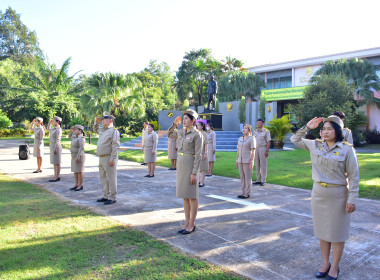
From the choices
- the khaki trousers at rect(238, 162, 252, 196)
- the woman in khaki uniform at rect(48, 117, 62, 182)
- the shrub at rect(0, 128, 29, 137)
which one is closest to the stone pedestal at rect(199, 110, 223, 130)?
the woman in khaki uniform at rect(48, 117, 62, 182)

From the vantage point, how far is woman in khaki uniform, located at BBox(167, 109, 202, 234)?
4535 millimetres

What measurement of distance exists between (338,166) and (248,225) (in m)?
2.18

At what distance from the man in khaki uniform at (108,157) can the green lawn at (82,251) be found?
90 cm

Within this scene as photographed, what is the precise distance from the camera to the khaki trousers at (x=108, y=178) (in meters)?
6.32

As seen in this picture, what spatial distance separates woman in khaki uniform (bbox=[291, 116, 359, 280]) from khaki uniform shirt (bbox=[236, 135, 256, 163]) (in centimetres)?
367

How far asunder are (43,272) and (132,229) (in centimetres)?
154

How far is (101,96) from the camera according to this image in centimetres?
2761

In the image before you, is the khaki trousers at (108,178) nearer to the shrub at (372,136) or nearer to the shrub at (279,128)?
the shrub at (279,128)

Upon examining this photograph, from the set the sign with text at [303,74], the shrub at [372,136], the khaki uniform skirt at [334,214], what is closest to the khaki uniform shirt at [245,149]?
the khaki uniform skirt at [334,214]

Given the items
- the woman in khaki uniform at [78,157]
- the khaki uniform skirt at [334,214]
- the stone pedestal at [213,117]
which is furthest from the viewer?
the stone pedestal at [213,117]

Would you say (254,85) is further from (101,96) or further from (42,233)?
(42,233)

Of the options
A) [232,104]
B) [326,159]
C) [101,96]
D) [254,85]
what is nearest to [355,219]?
[326,159]

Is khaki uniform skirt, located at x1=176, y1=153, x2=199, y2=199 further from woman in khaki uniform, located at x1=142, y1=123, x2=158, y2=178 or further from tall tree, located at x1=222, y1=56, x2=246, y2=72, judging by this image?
tall tree, located at x1=222, y1=56, x2=246, y2=72

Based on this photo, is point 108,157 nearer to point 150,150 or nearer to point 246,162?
point 246,162
